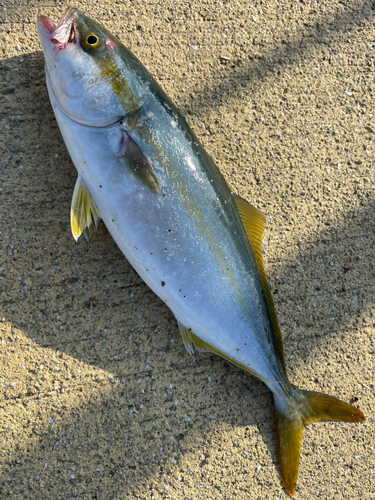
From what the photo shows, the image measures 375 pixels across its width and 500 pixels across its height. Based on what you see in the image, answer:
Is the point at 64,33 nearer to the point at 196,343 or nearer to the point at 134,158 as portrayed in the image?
the point at 134,158

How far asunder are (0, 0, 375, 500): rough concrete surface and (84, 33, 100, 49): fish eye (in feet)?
1.52

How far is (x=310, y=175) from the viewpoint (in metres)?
2.50

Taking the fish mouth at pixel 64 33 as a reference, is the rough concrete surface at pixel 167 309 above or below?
below

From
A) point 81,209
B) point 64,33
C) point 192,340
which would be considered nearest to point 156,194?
point 81,209

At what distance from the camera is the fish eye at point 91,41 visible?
1.87m

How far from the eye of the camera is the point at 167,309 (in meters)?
2.19

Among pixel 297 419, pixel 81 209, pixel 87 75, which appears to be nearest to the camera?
pixel 87 75

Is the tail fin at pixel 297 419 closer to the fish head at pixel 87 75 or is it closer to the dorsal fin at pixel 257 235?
the dorsal fin at pixel 257 235

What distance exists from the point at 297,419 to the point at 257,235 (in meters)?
1.02

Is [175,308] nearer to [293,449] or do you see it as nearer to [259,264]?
[259,264]

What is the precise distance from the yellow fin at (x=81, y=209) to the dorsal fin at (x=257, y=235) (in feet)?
2.50

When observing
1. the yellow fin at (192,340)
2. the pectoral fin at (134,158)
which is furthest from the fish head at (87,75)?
the yellow fin at (192,340)

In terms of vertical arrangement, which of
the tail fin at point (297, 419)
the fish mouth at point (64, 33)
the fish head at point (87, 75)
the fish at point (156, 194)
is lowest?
the tail fin at point (297, 419)

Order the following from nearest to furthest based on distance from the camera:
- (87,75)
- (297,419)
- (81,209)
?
(87,75)
(81,209)
(297,419)
